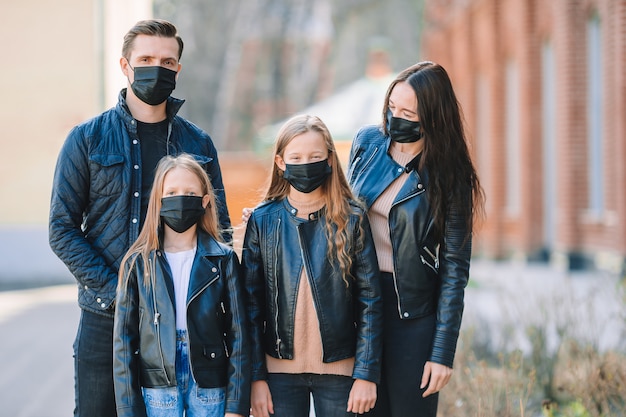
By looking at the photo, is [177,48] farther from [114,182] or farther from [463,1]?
[463,1]

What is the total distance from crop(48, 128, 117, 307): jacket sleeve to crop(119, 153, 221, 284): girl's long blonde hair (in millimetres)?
118

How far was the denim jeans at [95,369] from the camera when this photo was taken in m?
3.96

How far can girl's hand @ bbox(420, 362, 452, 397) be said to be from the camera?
13.0 feet

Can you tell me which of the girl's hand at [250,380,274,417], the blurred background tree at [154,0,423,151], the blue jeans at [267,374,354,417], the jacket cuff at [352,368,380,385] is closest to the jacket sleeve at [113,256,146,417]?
the girl's hand at [250,380,274,417]

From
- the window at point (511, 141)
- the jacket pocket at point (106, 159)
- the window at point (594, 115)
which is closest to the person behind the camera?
the jacket pocket at point (106, 159)

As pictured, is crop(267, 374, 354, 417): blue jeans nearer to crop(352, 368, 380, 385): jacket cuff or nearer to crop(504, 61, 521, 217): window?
crop(352, 368, 380, 385): jacket cuff

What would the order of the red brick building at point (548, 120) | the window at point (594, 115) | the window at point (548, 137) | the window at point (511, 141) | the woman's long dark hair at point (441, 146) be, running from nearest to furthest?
the woman's long dark hair at point (441, 146)
the red brick building at point (548, 120)
the window at point (594, 115)
the window at point (548, 137)
the window at point (511, 141)

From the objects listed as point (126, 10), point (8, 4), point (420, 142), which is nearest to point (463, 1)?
point (126, 10)

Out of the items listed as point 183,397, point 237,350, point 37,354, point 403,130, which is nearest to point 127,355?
point 183,397

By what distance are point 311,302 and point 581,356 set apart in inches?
138

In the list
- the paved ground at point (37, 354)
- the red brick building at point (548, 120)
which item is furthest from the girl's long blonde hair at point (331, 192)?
the red brick building at point (548, 120)

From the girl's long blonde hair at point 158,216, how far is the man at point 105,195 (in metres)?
0.10

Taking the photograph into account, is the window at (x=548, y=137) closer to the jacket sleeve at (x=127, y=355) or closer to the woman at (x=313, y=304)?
the woman at (x=313, y=304)

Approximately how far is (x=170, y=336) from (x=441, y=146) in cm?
147
